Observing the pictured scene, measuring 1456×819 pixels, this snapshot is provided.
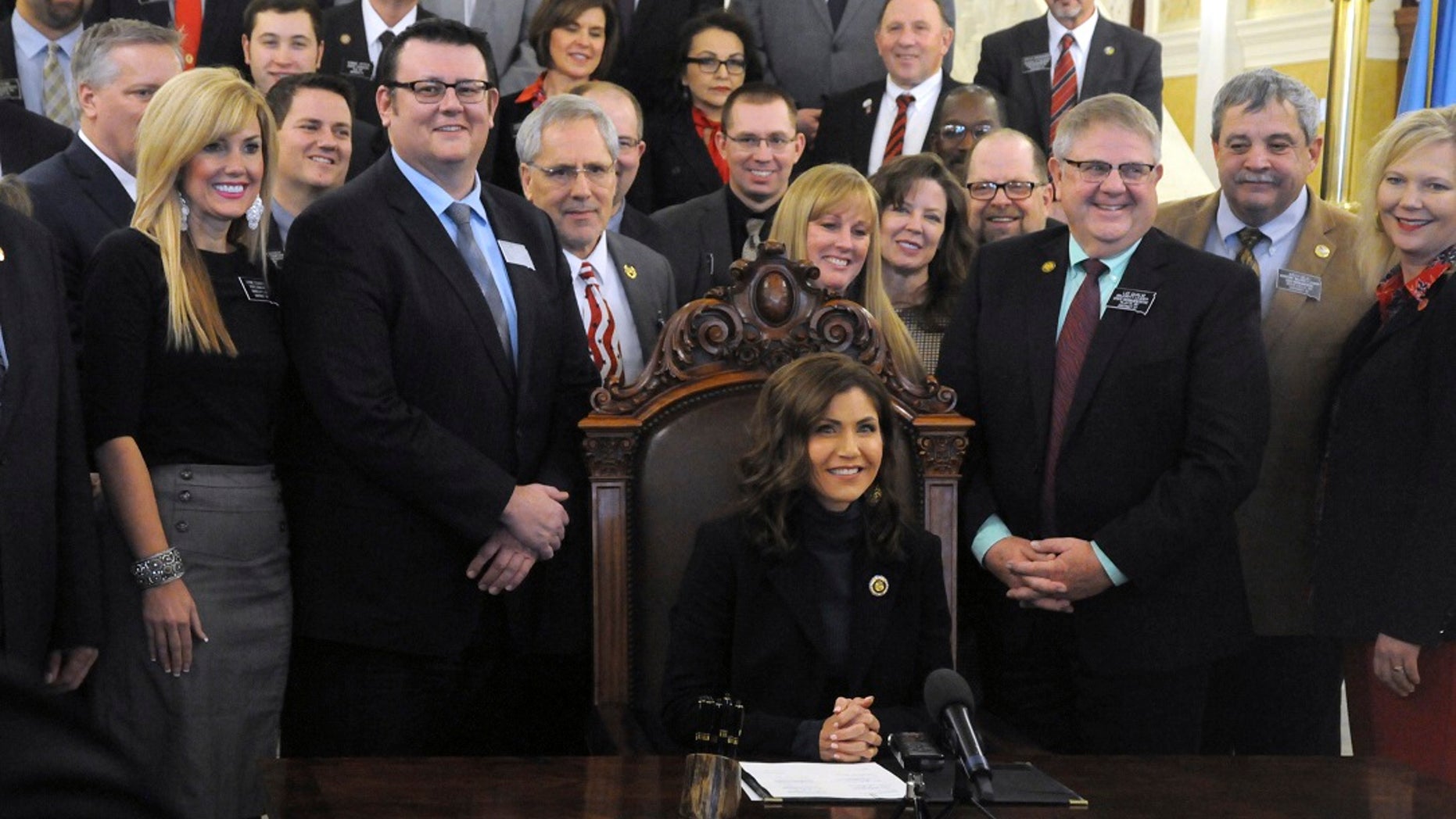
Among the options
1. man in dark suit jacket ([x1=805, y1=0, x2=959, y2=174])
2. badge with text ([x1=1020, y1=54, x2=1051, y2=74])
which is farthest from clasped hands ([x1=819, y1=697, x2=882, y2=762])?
badge with text ([x1=1020, y1=54, x2=1051, y2=74])

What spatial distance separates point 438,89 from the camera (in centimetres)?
299

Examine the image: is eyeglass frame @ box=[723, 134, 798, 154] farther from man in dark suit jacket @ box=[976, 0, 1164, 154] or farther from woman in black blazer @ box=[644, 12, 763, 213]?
man in dark suit jacket @ box=[976, 0, 1164, 154]

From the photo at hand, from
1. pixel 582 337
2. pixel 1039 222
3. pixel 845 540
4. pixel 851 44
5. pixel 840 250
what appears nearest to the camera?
pixel 845 540

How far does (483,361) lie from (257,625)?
617mm

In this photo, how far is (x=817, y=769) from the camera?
224 centimetres

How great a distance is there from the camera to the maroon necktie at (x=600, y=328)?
3492 mm

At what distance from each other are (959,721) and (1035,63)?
4.28 m

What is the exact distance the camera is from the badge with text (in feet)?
18.3

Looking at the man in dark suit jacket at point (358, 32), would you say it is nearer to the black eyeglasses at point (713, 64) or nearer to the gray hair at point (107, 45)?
the black eyeglasses at point (713, 64)

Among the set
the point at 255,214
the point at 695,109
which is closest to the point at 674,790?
the point at 255,214

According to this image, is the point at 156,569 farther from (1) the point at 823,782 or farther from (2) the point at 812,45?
(2) the point at 812,45

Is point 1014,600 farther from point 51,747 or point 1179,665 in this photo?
point 51,747

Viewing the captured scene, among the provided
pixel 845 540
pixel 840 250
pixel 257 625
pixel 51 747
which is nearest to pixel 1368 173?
pixel 840 250

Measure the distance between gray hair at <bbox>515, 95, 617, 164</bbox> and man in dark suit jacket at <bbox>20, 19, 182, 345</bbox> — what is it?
0.76 meters
